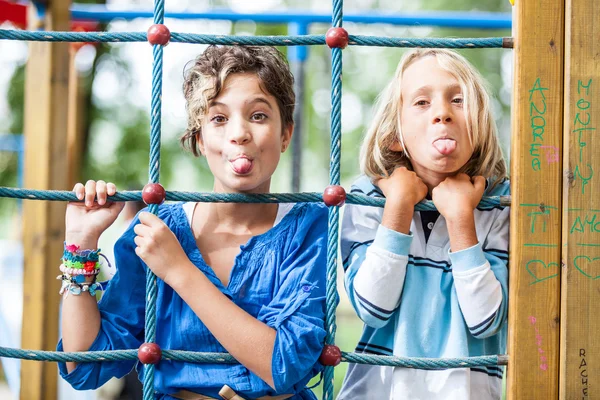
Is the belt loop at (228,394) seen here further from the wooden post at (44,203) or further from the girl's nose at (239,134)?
the wooden post at (44,203)

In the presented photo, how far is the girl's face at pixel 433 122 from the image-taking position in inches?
57.7

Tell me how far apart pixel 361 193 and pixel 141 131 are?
747 cm

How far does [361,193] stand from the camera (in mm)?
→ 1546

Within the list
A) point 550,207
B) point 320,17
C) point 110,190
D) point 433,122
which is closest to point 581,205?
point 550,207

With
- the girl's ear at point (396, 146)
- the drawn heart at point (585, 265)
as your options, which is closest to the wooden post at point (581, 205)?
the drawn heart at point (585, 265)

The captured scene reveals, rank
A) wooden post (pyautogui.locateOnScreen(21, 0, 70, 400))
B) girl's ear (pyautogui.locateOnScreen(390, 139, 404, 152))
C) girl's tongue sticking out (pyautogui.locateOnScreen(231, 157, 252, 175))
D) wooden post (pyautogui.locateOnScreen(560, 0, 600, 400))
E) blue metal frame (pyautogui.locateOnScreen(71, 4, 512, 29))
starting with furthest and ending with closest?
blue metal frame (pyautogui.locateOnScreen(71, 4, 512, 29)), wooden post (pyautogui.locateOnScreen(21, 0, 70, 400)), girl's ear (pyautogui.locateOnScreen(390, 139, 404, 152)), girl's tongue sticking out (pyautogui.locateOnScreen(231, 157, 252, 175)), wooden post (pyautogui.locateOnScreen(560, 0, 600, 400))

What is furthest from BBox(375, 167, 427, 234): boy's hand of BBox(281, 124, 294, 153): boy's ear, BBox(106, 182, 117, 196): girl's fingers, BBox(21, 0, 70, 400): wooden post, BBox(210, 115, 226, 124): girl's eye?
BBox(21, 0, 70, 400): wooden post

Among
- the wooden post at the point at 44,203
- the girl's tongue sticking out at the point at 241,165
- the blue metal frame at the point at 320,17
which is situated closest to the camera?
the girl's tongue sticking out at the point at 241,165

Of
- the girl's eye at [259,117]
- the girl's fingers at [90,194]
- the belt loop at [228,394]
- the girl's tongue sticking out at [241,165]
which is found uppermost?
the girl's eye at [259,117]

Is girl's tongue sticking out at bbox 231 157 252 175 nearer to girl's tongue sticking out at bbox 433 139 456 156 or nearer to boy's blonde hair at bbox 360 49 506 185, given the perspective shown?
boy's blonde hair at bbox 360 49 506 185

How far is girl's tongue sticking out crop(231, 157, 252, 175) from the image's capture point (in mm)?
1454

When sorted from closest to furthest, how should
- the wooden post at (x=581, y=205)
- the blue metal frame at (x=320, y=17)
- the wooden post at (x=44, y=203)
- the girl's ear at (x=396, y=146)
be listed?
the wooden post at (x=581, y=205), the girl's ear at (x=396, y=146), the wooden post at (x=44, y=203), the blue metal frame at (x=320, y=17)

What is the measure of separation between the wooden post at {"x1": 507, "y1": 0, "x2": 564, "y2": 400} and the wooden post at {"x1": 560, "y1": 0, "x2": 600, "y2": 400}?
0.06 ft

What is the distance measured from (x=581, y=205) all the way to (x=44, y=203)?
7.08ft
